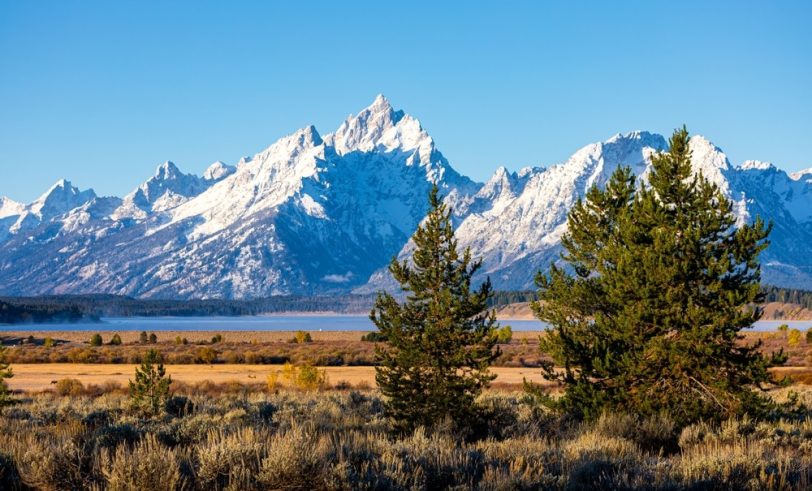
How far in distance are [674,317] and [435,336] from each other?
196 inches

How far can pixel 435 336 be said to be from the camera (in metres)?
16.6

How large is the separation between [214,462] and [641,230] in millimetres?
12315

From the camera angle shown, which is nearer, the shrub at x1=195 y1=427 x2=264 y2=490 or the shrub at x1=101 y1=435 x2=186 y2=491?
the shrub at x1=101 y1=435 x2=186 y2=491

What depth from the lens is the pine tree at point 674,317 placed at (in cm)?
1625

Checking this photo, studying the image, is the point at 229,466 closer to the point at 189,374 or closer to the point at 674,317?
the point at 674,317

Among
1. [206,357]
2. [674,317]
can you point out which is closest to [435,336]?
[674,317]

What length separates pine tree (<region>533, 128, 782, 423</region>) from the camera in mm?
16250

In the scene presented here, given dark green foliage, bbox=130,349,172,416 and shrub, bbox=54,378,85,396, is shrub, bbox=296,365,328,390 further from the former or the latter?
dark green foliage, bbox=130,349,172,416

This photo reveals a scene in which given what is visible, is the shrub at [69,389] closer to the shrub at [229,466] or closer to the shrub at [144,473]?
the shrub at [229,466]

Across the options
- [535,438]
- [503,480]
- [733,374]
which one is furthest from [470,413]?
[503,480]

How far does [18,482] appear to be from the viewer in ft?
30.7

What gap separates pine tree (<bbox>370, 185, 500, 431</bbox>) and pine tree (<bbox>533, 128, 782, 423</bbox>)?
218 cm

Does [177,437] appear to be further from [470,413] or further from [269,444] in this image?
[470,413]

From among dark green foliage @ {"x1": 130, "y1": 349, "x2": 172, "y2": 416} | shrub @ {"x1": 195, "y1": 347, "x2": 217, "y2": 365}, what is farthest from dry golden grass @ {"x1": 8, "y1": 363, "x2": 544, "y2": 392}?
dark green foliage @ {"x1": 130, "y1": 349, "x2": 172, "y2": 416}
